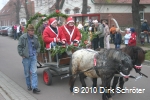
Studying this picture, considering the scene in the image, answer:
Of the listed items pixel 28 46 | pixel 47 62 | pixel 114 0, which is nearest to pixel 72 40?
pixel 47 62

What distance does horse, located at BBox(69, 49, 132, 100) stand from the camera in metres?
5.69

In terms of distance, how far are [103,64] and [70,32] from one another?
8.02 ft

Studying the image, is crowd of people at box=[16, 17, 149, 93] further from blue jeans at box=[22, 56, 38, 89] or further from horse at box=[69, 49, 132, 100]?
horse at box=[69, 49, 132, 100]

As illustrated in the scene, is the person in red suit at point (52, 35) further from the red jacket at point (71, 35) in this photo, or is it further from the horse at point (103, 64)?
the horse at point (103, 64)

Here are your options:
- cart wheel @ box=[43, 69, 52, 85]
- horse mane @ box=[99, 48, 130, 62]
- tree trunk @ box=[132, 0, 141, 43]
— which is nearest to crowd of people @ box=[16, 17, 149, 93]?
cart wheel @ box=[43, 69, 52, 85]

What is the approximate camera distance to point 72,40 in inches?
323

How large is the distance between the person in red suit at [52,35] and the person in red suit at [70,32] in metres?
0.15

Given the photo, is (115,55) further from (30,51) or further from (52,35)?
(52,35)

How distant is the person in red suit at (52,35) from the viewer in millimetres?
7988

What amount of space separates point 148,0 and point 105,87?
32128 millimetres

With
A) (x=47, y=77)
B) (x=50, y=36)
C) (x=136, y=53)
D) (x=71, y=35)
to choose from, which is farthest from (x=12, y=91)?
(x=136, y=53)

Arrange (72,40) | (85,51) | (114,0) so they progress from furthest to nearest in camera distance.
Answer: (114,0) < (72,40) < (85,51)

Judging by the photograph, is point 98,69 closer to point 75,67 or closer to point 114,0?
point 75,67

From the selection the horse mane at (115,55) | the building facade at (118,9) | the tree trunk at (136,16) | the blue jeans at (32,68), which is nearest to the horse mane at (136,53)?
the horse mane at (115,55)
